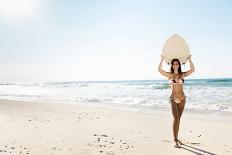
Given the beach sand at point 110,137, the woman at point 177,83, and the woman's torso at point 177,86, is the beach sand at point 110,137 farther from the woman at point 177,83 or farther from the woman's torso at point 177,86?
the woman's torso at point 177,86

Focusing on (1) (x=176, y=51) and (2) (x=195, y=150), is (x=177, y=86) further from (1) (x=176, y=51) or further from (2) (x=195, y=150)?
(2) (x=195, y=150)

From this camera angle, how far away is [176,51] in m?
7.52

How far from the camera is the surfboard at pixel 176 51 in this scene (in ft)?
24.6

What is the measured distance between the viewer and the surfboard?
24.6ft

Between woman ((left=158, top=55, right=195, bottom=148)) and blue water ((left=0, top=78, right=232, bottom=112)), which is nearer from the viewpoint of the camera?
woman ((left=158, top=55, right=195, bottom=148))

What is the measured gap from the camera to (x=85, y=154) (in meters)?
6.73

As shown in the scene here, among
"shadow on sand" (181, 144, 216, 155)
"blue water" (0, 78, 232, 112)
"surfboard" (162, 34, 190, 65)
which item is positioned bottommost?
"shadow on sand" (181, 144, 216, 155)

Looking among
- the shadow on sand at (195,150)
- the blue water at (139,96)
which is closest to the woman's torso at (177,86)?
the shadow on sand at (195,150)

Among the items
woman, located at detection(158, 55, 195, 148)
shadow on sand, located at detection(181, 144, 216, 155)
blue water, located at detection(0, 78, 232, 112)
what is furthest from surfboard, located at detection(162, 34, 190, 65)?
blue water, located at detection(0, 78, 232, 112)

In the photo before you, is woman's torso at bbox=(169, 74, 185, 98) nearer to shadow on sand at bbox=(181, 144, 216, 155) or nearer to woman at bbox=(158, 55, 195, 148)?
woman at bbox=(158, 55, 195, 148)

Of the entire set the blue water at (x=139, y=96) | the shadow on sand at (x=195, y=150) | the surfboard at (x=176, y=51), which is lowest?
the shadow on sand at (x=195, y=150)

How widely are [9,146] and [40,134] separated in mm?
1384

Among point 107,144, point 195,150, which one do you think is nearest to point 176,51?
point 195,150

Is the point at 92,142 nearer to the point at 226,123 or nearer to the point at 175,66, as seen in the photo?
the point at 175,66
